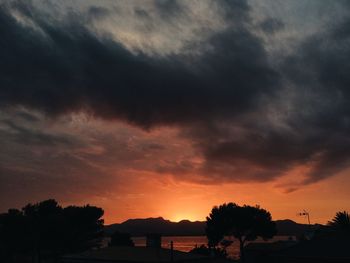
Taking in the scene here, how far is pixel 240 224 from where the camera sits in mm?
73562

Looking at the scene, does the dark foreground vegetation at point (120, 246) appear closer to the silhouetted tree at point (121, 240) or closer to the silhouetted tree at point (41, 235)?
the silhouetted tree at point (41, 235)

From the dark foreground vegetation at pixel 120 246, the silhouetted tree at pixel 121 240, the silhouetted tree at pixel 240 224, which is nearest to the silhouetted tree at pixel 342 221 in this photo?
the dark foreground vegetation at pixel 120 246

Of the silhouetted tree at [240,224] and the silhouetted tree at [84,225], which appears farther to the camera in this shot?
the silhouetted tree at [240,224]

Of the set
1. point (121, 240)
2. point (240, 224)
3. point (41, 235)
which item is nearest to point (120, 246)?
point (41, 235)

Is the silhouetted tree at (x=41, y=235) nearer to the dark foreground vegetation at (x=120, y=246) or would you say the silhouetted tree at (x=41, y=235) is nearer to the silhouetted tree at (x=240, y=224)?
the dark foreground vegetation at (x=120, y=246)

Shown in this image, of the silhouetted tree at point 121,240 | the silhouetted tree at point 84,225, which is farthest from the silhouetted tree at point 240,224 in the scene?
the silhouetted tree at point 121,240

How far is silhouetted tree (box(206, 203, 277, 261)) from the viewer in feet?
242

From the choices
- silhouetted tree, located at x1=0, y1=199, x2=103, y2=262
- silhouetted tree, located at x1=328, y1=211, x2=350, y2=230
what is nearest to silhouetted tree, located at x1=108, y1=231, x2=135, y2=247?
silhouetted tree, located at x1=0, y1=199, x2=103, y2=262

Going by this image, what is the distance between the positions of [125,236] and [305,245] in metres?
71.0

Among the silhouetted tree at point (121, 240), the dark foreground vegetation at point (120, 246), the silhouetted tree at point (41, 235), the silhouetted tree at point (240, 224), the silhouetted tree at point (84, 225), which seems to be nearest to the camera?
the dark foreground vegetation at point (120, 246)

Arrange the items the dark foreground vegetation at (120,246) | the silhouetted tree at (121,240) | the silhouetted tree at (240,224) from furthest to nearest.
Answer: the silhouetted tree at (121,240) → the silhouetted tree at (240,224) → the dark foreground vegetation at (120,246)

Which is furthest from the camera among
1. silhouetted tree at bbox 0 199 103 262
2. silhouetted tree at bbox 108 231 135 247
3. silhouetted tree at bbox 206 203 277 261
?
silhouetted tree at bbox 108 231 135 247

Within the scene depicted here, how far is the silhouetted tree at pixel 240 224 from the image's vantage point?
73.6 m

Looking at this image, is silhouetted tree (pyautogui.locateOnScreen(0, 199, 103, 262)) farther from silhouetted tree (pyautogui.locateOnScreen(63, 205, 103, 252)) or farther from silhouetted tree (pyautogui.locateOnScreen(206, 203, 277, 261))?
silhouetted tree (pyautogui.locateOnScreen(206, 203, 277, 261))
